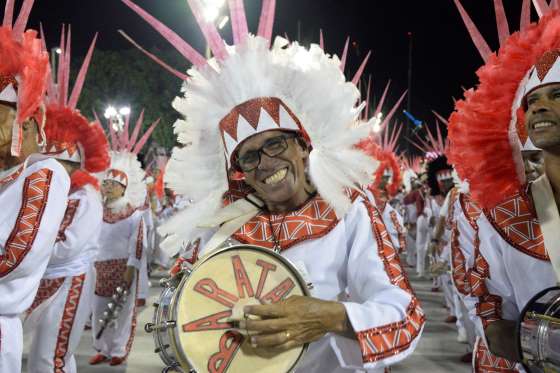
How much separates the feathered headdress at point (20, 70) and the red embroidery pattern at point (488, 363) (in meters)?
2.59

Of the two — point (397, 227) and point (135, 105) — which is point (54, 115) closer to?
point (397, 227)

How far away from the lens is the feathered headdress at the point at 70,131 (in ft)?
15.7

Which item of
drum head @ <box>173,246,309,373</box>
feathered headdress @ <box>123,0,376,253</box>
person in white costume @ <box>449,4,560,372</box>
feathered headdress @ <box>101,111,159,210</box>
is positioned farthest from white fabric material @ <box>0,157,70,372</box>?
feathered headdress @ <box>101,111,159,210</box>

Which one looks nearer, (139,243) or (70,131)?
(70,131)

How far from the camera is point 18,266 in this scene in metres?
2.84

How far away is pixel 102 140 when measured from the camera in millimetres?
5379

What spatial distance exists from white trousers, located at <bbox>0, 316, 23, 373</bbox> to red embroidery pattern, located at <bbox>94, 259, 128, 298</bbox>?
12.4ft

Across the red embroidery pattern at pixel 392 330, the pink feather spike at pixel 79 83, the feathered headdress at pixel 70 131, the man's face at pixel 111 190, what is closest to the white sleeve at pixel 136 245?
the man's face at pixel 111 190

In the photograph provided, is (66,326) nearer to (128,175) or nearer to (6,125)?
(6,125)

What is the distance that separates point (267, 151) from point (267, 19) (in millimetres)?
610

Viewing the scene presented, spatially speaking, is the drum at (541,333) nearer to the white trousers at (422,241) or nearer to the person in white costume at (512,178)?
the person in white costume at (512,178)

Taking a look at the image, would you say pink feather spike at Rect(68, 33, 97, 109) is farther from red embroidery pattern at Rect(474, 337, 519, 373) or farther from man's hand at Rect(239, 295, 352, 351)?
red embroidery pattern at Rect(474, 337, 519, 373)

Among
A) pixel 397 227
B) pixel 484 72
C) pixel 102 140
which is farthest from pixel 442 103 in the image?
pixel 484 72

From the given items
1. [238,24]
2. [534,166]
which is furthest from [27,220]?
[534,166]
